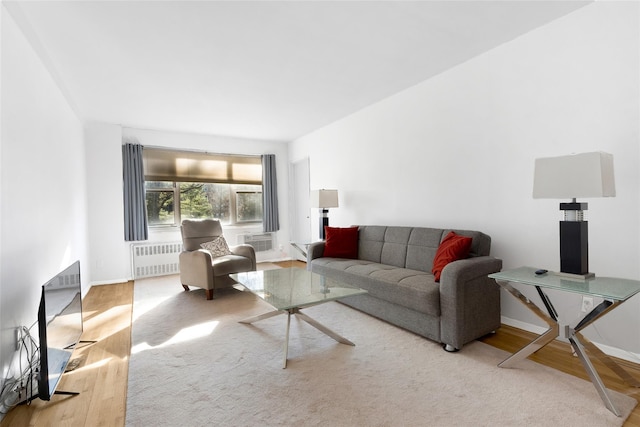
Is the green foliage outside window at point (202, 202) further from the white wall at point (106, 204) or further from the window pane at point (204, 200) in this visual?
the white wall at point (106, 204)

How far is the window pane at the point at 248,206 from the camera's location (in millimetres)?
6520

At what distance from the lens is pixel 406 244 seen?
3.51 meters

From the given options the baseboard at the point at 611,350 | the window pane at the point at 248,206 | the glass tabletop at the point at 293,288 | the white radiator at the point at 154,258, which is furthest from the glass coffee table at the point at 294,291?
the window pane at the point at 248,206

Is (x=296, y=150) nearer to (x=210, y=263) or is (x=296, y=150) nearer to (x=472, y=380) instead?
(x=210, y=263)

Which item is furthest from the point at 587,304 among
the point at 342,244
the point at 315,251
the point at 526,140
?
the point at 315,251

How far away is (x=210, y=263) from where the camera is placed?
3973 mm

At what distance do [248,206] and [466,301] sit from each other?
16.4 ft

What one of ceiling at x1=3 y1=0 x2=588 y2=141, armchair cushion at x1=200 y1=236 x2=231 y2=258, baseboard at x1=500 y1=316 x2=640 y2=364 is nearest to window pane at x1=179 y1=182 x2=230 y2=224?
armchair cushion at x1=200 y1=236 x2=231 y2=258

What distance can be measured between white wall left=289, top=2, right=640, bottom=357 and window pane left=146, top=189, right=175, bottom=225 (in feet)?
12.5

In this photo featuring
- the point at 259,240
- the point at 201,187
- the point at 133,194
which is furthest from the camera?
the point at 259,240

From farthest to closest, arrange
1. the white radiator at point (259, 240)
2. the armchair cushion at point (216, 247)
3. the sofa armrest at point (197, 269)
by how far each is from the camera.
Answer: the white radiator at point (259, 240), the armchair cushion at point (216, 247), the sofa armrest at point (197, 269)

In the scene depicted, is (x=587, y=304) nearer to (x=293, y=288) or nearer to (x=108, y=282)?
(x=293, y=288)

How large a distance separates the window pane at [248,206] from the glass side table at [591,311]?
522 centimetres

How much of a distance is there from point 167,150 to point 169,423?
5.06 meters
